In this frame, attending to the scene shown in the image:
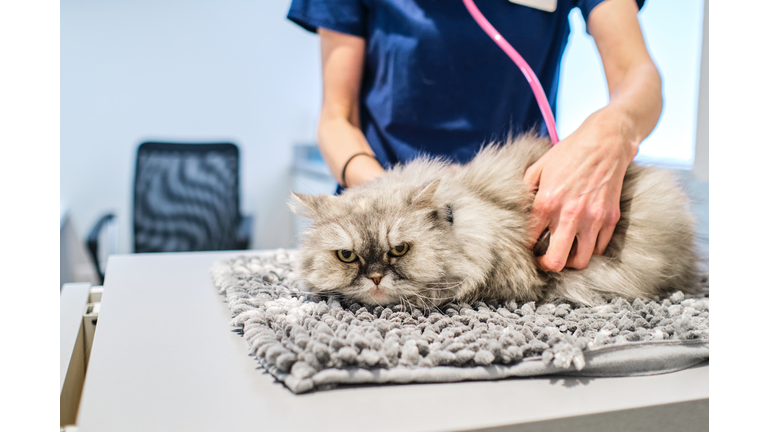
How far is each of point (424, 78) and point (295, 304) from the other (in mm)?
835

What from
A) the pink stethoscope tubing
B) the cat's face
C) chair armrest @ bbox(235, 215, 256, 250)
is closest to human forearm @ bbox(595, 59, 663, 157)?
the pink stethoscope tubing

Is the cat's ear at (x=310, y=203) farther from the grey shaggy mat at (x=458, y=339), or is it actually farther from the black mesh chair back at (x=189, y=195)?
the black mesh chair back at (x=189, y=195)

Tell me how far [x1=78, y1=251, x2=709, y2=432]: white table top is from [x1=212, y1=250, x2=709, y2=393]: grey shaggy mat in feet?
0.06

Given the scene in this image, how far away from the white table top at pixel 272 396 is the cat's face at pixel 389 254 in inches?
8.0

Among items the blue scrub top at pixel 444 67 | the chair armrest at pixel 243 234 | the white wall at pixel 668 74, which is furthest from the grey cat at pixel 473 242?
the chair armrest at pixel 243 234

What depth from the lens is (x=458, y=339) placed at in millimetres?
599

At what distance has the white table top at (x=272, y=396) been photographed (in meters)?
0.45

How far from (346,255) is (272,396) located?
1.11 feet

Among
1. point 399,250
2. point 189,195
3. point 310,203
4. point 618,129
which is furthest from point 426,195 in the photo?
point 189,195

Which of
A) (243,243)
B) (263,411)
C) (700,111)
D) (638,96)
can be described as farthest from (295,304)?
(243,243)

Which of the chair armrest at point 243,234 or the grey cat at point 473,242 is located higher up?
the grey cat at point 473,242

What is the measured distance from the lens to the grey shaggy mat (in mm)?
534

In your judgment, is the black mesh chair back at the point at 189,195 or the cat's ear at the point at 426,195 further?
the black mesh chair back at the point at 189,195

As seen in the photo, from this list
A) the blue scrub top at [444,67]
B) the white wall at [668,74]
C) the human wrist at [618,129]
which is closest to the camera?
the human wrist at [618,129]
